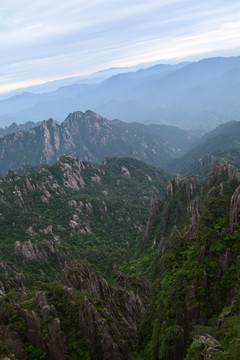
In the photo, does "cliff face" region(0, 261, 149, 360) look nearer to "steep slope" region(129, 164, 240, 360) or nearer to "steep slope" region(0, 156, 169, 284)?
"steep slope" region(129, 164, 240, 360)

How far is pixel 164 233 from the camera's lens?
3917 inches

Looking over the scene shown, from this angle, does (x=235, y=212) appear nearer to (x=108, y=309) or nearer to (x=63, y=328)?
(x=108, y=309)

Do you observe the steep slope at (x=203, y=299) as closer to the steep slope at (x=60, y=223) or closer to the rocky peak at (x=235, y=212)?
the rocky peak at (x=235, y=212)

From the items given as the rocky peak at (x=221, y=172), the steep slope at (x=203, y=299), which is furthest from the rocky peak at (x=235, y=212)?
the rocky peak at (x=221, y=172)

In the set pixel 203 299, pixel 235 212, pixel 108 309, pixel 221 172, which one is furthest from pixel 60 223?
pixel 203 299

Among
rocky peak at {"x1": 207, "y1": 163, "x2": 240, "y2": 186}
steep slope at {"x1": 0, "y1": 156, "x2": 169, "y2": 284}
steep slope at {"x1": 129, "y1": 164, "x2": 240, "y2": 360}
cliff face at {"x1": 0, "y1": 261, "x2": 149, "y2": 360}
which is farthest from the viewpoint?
steep slope at {"x1": 0, "y1": 156, "x2": 169, "y2": 284}

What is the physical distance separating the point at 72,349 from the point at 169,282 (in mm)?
16080

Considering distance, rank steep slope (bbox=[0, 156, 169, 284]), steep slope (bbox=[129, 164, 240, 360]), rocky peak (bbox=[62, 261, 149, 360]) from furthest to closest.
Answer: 1. steep slope (bbox=[0, 156, 169, 284])
2. rocky peak (bbox=[62, 261, 149, 360])
3. steep slope (bbox=[129, 164, 240, 360])

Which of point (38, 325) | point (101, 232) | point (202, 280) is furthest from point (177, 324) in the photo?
point (101, 232)

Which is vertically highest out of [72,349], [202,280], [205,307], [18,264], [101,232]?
[202,280]

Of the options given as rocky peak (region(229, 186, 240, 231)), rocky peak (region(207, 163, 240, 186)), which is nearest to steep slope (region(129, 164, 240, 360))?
rocky peak (region(229, 186, 240, 231))

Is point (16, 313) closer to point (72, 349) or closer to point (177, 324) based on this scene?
point (72, 349)

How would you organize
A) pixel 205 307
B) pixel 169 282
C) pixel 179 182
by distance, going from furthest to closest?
pixel 179 182
pixel 169 282
pixel 205 307

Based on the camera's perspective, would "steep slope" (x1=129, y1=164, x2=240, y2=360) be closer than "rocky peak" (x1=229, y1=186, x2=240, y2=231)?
Yes
